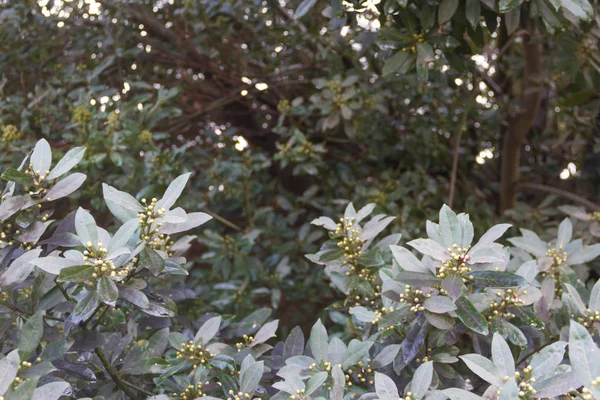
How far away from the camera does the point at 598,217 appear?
2.21 meters

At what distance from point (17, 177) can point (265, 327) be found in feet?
2.00

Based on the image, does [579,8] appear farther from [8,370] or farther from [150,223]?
[8,370]

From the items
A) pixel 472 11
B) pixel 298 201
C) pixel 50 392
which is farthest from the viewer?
pixel 298 201

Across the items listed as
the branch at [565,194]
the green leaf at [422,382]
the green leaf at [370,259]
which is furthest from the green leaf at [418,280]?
the branch at [565,194]

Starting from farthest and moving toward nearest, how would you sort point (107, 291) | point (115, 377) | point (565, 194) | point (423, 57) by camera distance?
point (565, 194) → point (423, 57) → point (115, 377) → point (107, 291)

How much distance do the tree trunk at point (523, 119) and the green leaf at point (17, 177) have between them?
5.88 ft

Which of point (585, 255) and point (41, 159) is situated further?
point (585, 255)

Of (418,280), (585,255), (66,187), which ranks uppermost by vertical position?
(585,255)

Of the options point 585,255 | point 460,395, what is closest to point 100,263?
point 460,395

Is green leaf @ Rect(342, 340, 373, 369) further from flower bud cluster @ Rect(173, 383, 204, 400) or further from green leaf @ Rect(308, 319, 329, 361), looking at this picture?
flower bud cluster @ Rect(173, 383, 204, 400)

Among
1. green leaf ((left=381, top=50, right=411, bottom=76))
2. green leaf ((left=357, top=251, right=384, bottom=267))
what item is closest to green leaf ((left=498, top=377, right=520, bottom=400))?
green leaf ((left=357, top=251, right=384, bottom=267))

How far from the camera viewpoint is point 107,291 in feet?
3.51

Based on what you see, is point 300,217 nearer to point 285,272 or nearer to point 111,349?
point 285,272

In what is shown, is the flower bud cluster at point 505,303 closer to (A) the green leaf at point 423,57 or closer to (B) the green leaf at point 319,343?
(B) the green leaf at point 319,343
